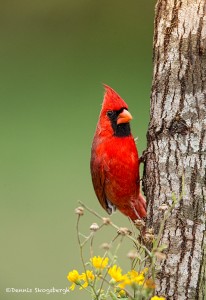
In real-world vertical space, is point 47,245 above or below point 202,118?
below

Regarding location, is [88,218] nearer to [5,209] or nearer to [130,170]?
[5,209]

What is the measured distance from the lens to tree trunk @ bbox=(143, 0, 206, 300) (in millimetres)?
2875

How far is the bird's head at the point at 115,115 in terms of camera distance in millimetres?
3689

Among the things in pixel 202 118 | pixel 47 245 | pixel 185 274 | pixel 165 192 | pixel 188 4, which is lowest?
pixel 47 245

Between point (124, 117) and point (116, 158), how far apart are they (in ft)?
0.63

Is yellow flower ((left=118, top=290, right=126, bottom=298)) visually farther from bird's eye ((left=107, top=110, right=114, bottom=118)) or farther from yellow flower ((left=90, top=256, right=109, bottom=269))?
bird's eye ((left=107, top=110, right=114, bottom=118))

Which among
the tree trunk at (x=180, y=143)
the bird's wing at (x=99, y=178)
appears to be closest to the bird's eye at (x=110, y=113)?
the bird's wing at (x=99, y=178)

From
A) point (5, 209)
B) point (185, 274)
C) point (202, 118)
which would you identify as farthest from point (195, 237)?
point (5, 209)

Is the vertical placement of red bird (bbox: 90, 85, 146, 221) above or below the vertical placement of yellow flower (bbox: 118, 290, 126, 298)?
above

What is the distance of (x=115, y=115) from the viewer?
373 centimetres

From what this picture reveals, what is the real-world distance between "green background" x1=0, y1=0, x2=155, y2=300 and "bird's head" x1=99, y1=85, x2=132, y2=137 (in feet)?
5.30

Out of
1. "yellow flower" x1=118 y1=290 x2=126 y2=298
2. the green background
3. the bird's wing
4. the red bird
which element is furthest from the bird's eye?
the green background

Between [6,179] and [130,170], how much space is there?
9.14 ft

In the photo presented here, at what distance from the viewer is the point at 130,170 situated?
145 inches
